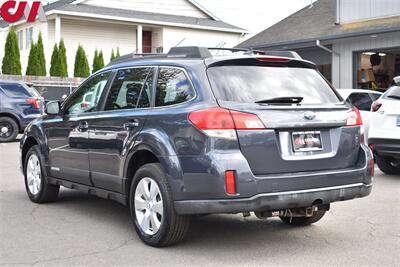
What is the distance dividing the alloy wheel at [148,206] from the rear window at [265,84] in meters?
1.05

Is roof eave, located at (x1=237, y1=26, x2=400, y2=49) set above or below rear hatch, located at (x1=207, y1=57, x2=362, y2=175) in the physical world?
above

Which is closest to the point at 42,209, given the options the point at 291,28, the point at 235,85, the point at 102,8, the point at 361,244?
the point at 235,85

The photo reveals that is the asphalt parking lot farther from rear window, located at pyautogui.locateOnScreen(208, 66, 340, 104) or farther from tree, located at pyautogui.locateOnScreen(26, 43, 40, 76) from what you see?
tree, located at pyautogui.locateOnScreen(26, 43, 40, 76)

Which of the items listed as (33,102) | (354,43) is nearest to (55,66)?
(33,102)

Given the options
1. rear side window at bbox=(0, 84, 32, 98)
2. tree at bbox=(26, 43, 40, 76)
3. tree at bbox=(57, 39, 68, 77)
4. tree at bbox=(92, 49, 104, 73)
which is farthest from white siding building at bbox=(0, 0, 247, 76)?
rear side window at bbox=(0, 84, 32, 98)

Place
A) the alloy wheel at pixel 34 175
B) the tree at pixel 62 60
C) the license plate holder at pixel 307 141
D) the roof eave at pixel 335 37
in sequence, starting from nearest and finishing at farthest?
1. the license plate holder at pixel 307 141
2. the alloy wheel at pixel 34 175
3. the roof eave at pixel 335 37
4. the tree at pixel 62 60

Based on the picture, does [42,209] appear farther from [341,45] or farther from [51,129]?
[341,45]

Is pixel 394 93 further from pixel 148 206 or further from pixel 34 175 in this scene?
pixel 34 175

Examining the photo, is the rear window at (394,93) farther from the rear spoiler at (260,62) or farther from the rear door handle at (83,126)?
the rear door handle at (83,126)

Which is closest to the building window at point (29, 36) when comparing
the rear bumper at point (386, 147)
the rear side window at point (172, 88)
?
the rear bumper at point (386, 147)

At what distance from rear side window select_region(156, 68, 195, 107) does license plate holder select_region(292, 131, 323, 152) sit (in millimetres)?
973

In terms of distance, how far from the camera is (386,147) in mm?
9219

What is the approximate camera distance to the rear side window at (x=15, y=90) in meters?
16.6

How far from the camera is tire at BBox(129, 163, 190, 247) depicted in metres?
4.98
